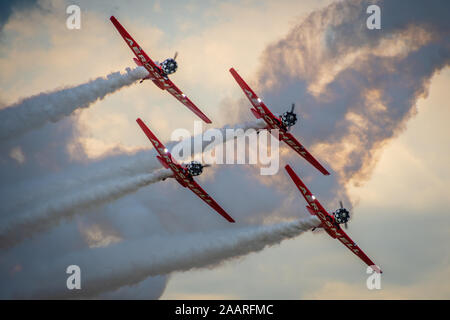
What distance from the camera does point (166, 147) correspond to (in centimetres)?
9131

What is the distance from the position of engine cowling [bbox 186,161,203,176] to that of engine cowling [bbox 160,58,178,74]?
10410 mm

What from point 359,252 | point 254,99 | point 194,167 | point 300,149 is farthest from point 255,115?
point 359,252

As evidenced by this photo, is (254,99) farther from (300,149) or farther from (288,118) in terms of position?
(300,149)

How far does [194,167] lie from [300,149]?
15198 mm

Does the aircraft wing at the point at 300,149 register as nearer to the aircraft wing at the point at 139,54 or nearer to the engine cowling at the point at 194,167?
the engine cowling at the point at 194,167

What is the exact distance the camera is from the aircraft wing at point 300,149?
91500 millimetres

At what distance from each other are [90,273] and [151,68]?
26.2 m

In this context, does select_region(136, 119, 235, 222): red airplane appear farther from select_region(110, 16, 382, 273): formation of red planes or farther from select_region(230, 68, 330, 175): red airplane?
select_region(230, 68, 330, 175): red airplane

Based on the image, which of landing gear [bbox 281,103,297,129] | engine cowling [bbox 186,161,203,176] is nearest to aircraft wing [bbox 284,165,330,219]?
landing gear [bbox 281,103,297,129]

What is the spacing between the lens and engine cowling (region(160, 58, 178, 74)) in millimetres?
87688

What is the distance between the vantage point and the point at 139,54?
8894 cm

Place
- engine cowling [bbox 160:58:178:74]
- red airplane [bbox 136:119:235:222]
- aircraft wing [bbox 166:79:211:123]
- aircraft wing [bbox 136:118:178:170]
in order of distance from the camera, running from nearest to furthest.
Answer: red airplane [bbox 136:119:235:222] < aircraft wing [bbox 136:118:178:170] < engine cowling [bbox 160:58:178:74] < aircraft wing [bbox 166:79:211:123]
